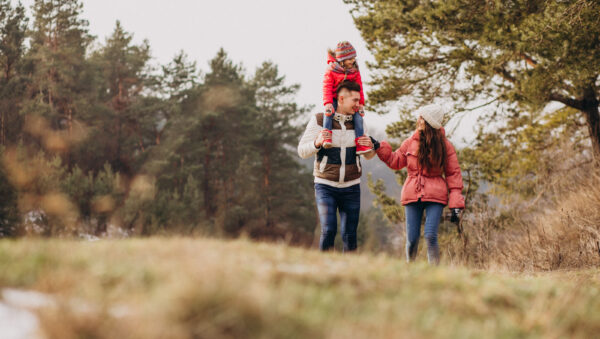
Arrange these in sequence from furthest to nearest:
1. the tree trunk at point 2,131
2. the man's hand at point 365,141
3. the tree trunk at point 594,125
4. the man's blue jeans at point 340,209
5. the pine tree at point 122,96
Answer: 1. the pine tree at point 122,96
2. the tree trunk at point 2,131
3. the tree trunk at point 594,125
4. the man's hand at point 365,141
5. the man's blue jeans at point 340,209

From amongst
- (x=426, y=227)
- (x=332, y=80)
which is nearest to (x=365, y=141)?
(x=332, y=80)

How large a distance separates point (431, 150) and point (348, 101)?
3.31ft

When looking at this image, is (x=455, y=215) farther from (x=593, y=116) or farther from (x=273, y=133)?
(x=273, y=133)

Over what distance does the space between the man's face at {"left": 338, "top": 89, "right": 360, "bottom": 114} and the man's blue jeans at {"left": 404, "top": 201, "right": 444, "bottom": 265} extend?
119 cm

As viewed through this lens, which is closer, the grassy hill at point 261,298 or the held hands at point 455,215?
the grassy hill at point 261,298

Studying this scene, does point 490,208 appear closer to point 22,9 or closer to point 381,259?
point 381,259

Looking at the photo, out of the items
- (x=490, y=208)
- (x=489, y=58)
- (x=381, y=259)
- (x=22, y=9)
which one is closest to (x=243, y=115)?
(x=22, y=9)

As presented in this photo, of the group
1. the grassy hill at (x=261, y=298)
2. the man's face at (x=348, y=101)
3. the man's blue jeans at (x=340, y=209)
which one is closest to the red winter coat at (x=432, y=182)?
the man's blue jeans at (x=340, y=209)

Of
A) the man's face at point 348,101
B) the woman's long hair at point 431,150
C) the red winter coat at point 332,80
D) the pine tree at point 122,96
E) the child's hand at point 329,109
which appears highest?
the pine tree at point 122,96

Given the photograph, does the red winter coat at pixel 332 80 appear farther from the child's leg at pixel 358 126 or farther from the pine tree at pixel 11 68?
the pine tree at pixel 11 68

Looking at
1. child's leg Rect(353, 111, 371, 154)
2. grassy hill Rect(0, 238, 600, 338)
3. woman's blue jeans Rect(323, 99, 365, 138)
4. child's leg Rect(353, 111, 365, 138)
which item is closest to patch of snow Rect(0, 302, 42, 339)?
grassy hill Rect(0, 238, 600, 338)

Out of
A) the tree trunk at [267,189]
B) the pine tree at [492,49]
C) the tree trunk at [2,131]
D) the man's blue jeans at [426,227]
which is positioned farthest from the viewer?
the tree trunk at [267,189]

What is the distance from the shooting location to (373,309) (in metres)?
2.10

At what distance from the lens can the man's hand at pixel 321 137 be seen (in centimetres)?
491
